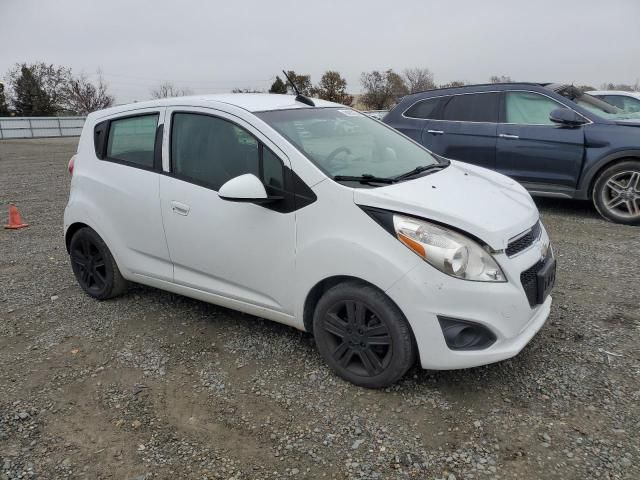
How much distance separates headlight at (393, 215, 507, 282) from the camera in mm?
2621

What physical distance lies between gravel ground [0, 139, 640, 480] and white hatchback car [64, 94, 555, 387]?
0.30 meters

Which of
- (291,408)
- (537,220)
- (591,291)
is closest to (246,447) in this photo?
(291,408)

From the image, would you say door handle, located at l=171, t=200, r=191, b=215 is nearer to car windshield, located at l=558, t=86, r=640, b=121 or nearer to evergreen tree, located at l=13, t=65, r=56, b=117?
car windshield, located at l=558, t=86, r=640, b=121

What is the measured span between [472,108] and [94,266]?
534 cm

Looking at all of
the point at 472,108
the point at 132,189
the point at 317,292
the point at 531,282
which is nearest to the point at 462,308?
the point at 531,282

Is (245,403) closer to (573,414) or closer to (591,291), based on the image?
Answer: (573,414)

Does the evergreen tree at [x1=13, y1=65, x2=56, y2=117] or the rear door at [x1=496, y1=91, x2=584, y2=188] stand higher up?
the evergreen tree at [x1=13, y1=65, x2=56, y2=117]

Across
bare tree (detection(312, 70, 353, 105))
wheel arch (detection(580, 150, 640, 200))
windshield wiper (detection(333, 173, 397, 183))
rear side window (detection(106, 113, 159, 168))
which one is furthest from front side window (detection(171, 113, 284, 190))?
bare tree (detection(312, 70, 353, 105))

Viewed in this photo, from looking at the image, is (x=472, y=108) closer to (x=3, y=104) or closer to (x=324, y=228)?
(x=324, y=228)

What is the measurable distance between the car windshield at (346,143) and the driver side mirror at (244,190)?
356mm

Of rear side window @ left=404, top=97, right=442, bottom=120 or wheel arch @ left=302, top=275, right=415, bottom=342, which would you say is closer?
wheel arch @ left=302, top=275, right=415, bottom=342

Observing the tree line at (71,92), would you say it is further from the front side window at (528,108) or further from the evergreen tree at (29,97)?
the front side window at (528,108)

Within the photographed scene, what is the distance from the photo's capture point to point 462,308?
103 inches

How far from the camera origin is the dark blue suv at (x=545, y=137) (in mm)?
6215
